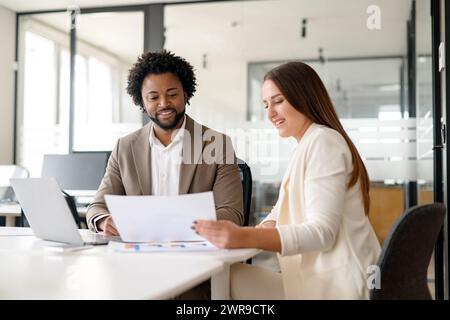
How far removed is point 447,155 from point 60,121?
3712 millimetres

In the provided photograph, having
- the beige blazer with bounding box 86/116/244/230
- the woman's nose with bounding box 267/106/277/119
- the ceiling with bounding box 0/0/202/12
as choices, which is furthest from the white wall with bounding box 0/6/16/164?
the woman's nose with bounding box 267/106/277/119

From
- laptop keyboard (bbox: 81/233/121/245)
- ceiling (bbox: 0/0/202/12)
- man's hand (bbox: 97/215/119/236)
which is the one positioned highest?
ceiling (bbox: 0/0/202/12)

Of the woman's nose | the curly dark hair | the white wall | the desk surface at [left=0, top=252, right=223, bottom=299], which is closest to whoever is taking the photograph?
the desk surface at [left=0, top=252, right=223, bottom=299]

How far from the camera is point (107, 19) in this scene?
5117mm

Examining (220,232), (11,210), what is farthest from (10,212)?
(220,232)

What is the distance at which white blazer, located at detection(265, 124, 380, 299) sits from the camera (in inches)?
53.7

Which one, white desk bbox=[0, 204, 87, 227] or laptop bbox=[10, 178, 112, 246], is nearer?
laptop bbox=[10, 178, 112, 246]

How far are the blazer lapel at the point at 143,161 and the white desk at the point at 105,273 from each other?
50 cm

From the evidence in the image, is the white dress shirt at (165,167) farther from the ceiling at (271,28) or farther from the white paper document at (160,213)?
the ceiling at (271,28)

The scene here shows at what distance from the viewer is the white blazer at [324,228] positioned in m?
1.37

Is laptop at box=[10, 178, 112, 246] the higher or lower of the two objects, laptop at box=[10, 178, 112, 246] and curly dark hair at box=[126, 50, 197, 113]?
the lower

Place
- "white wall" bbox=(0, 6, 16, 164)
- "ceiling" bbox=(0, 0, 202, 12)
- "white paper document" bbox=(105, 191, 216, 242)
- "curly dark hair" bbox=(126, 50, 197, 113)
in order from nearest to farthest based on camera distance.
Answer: "white paper document" bbox=(105, 191, 216, 242) → "curly dark hair" bbox=(126, 50, 197, 113) → "ceiling" bbox=(0, 0, 202, 12) → "white wall" bbox=(0, 6, 16, 164)

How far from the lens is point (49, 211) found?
1536mm

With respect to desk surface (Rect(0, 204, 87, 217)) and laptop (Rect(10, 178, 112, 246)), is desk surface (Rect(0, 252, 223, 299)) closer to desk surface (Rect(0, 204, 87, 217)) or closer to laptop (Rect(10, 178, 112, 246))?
laptop (Rect(10, 178, 112, 246))
